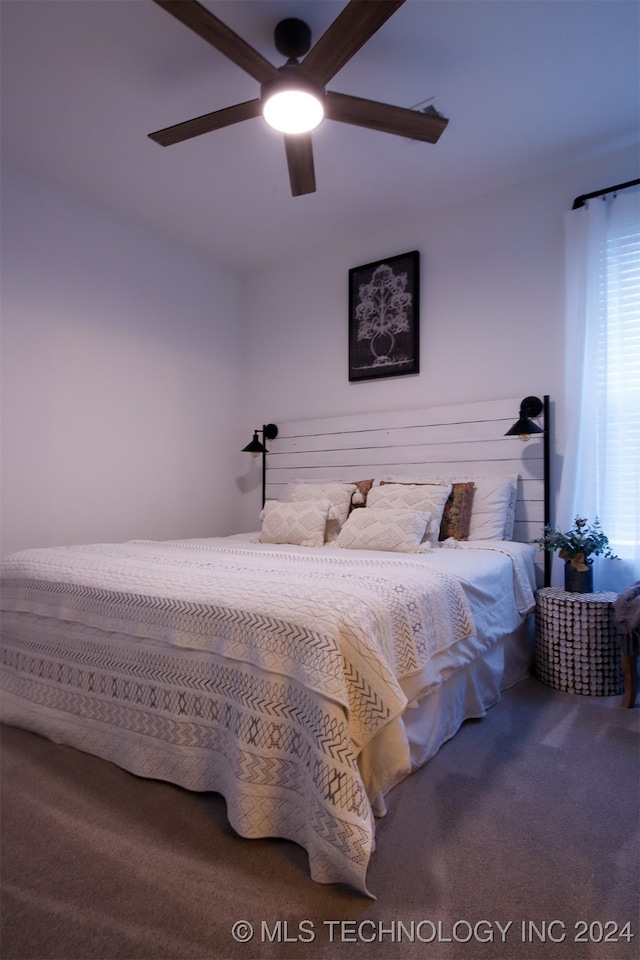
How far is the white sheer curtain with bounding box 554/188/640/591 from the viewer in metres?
2.78

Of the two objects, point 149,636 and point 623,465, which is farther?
point 623,465

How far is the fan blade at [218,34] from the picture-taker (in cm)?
156

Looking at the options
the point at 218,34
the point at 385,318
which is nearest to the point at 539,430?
the point at 385,318

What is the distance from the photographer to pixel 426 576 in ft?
6.12

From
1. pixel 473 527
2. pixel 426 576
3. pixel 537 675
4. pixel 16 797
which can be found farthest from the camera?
pixel 473 527

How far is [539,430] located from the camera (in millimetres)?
2949

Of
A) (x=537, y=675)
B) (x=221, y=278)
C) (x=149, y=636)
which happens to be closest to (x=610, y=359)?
(x=537, y=675)

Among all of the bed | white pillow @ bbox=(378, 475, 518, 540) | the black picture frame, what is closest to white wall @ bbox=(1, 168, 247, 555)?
the bed

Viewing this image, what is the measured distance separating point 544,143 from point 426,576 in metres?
2.56

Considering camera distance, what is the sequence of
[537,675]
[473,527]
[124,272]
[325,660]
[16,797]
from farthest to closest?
[124,272], [473,527], [537,675], [16,797], [325,660]

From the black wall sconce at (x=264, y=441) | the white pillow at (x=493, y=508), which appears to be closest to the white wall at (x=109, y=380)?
the black wall sconce at (x=264, y=441)

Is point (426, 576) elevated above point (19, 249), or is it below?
below

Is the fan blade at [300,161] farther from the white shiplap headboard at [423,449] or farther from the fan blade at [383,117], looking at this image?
the white shiplap headboard at [423,449]

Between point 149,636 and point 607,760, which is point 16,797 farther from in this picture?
point 607,760
